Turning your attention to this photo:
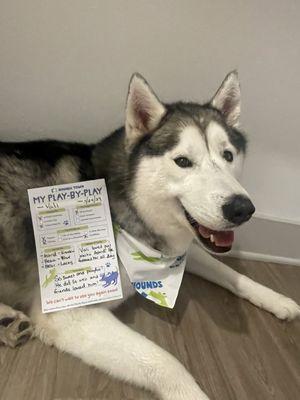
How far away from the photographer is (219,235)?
129 cm

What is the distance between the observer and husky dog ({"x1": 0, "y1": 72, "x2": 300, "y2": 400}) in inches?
48.9

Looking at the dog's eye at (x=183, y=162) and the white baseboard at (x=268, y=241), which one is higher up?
the dog's eye at (x=183, y=162)

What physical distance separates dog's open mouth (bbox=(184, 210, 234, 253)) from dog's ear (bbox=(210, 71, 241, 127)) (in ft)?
1.56

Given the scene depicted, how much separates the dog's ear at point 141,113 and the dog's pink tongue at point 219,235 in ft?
1.37

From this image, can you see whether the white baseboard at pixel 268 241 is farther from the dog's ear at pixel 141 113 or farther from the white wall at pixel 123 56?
the dog's ear at pixel 141 113

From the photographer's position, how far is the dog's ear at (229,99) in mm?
1453

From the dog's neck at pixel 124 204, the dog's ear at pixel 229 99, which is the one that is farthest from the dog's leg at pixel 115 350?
the dog's ear at pixel 229 99

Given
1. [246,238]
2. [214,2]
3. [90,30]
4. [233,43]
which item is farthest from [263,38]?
[246,238]

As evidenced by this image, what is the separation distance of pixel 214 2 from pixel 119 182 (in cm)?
105

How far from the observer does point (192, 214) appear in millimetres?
1227

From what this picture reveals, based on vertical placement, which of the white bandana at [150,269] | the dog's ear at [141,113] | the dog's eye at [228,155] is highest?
the dog's ear at [141,113]

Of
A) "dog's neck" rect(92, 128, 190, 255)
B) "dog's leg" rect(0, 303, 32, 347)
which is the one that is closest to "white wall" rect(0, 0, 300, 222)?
"dog's neck" rect(92, 128, 190, 255)

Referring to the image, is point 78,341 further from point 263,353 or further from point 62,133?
point 62,133

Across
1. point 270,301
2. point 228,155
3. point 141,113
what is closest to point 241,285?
point 270,301
